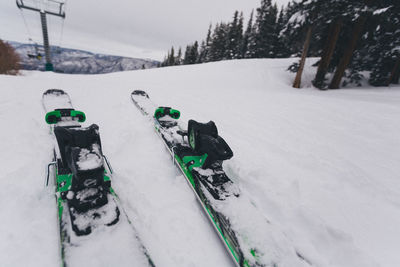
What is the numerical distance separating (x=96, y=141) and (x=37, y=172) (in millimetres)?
1304

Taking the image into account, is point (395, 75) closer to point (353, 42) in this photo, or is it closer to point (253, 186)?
point (353, 42)

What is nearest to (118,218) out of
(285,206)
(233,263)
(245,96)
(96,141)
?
(96,141)

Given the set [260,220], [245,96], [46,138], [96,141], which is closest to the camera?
[260,220]

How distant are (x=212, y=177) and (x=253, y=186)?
881 millimetres

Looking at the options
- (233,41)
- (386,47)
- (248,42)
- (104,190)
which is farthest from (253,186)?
(248,42)

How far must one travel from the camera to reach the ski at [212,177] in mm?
2141

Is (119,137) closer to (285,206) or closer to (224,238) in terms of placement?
(224,238)

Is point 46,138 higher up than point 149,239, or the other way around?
point 46,138

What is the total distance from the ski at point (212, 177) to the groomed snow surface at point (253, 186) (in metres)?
0.20

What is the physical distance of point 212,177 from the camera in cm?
306

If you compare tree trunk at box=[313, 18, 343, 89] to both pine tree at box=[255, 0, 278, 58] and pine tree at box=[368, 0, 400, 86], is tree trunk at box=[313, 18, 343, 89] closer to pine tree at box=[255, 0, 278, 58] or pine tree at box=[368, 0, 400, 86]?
pine tree at box=[368, 0, 400, 86]

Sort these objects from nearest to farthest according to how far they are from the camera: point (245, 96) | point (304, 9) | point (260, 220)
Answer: point (260, 220), point (245, 96), point (304, 9)

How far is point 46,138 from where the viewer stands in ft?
13.3

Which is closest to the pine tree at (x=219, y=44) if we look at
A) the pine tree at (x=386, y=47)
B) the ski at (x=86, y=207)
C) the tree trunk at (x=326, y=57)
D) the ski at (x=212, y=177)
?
the tree trunk at (x=326, y=57)
